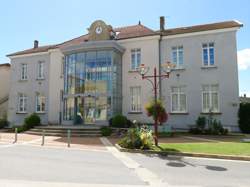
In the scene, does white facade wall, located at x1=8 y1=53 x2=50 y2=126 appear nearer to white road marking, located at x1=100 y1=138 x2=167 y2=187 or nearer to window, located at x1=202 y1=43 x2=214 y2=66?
window, located at x1=202 y1=43 x2=214 y2=66

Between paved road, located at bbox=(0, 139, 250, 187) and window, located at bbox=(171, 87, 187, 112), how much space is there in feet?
35.2

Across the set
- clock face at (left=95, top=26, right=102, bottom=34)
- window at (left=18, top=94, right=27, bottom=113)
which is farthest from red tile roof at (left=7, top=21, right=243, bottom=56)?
window at (left=18, top=94, right=27, bottom=113)

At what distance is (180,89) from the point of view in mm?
20828

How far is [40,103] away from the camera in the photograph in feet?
84.6

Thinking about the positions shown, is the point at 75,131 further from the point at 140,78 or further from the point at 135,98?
the point at 140,78

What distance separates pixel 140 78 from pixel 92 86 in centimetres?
443

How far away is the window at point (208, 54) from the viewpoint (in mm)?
20078

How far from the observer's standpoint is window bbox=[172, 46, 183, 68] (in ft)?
69.3

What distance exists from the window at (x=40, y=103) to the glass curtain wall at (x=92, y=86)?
4155 mm

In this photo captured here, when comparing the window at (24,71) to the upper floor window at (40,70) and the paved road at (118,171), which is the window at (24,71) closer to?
the upper floor window at (40,70)

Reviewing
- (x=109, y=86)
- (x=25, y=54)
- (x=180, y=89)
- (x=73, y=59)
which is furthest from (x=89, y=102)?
(x=25, y=54)

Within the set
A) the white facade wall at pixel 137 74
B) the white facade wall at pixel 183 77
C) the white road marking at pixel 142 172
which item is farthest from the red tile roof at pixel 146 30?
the white road marking at pixel 142 172

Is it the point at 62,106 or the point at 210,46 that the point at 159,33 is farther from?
the point at 62,106

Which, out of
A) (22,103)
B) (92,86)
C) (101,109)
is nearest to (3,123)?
(22,103)
